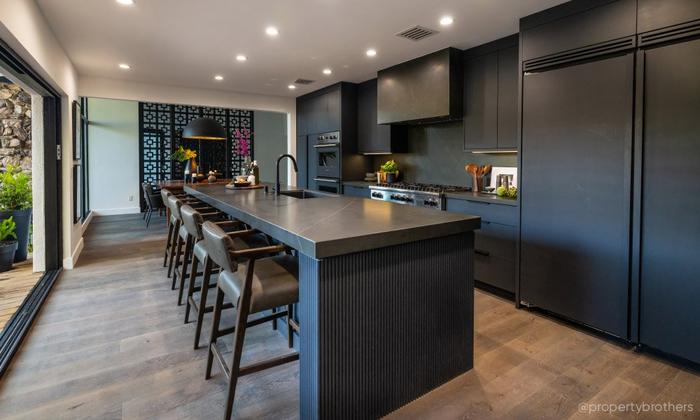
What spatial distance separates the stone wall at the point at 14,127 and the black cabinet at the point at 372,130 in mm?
4184

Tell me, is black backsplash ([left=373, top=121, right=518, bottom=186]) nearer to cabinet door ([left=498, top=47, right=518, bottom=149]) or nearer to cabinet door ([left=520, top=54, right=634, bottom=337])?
cabinet door ([left=498, top=47, right=518, bottom=149])

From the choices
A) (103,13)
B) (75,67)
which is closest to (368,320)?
(103,13)

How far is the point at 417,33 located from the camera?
11.8ft

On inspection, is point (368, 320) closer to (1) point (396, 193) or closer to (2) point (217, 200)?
(2) point (217, 200)

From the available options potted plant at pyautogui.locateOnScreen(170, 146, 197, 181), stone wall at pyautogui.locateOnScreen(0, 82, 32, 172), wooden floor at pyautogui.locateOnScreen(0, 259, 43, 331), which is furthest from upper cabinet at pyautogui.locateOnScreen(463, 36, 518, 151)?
stone wall at pyautogui.locateOnScreen(0, 82, 32, 172)

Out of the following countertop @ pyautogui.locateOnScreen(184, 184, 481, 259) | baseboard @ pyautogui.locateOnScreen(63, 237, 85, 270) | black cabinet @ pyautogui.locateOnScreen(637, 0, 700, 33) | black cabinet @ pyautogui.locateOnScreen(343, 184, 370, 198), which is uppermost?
black cabinet @ pyautogui.locateOnScreen(637, 0, 700, 33)

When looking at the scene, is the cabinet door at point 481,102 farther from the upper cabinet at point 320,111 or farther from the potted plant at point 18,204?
the potted plant at point 18,204

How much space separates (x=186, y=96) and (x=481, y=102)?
444 centimetres

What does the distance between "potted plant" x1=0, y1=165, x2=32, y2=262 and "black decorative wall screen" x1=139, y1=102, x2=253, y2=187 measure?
14.0 feet

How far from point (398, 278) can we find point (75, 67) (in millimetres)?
5162

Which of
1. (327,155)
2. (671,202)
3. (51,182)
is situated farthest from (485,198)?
(51,182)

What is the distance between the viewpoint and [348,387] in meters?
1.68

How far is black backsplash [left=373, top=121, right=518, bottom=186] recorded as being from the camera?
14.5ft

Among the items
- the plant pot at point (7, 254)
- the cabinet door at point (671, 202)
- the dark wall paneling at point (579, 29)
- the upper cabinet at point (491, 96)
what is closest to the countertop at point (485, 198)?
the upper cabinet at point (491, 96)
